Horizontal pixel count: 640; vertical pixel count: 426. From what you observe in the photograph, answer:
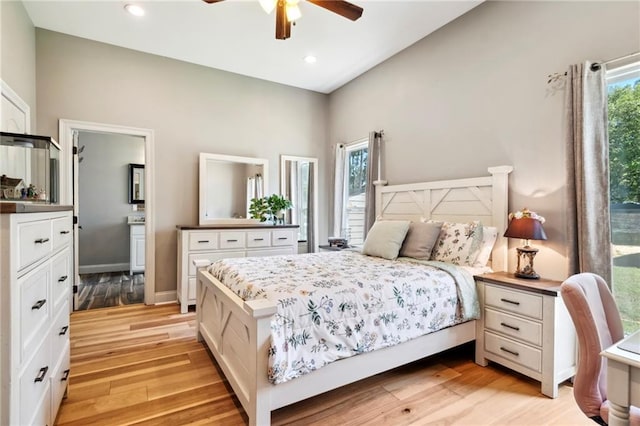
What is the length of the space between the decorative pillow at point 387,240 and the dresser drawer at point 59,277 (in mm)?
2329

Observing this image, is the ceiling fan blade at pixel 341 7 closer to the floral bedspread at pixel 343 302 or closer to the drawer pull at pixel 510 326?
the floral bedspread at pixel 343 302

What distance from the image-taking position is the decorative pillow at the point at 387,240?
285 cm

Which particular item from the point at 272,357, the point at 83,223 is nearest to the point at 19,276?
the point at 272,357

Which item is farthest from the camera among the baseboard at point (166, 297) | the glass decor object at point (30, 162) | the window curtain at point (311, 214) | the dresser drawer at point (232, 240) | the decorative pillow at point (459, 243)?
the window curtain at point (311, 214)

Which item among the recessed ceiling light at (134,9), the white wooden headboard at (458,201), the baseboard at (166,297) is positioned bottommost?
the baseboard at (166,297)

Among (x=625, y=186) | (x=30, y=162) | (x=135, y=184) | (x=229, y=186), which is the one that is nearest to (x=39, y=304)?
(x=30, y=162)

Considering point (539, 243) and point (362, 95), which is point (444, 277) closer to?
point (539, 243)

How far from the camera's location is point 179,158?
13.1ft

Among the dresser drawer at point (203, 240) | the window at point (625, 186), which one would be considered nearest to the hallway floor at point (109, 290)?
the dresser drawer at point (203, 240)

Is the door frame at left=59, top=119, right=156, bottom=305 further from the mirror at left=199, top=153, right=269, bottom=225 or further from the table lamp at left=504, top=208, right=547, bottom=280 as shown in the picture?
the table lamp at left=504, top=208, right=547, bottom=280

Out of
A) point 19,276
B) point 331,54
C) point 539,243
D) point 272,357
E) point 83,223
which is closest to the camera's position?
point 19,276

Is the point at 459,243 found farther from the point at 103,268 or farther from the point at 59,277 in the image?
the point at 103,268

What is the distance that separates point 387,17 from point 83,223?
226 inches

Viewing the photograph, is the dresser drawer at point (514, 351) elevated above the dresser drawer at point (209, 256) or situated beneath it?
situated beneath
